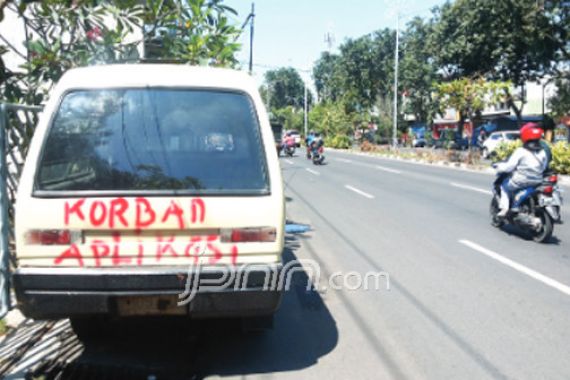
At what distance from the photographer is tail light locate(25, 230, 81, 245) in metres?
3.37

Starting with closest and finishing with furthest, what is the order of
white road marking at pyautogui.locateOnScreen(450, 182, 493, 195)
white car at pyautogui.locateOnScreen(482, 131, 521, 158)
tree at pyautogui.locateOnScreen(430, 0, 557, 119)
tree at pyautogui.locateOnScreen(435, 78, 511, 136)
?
white road marking at pyautogui.locateOnScreen(450, 182, 493, 195)
tree at pyautogui.locateOnScreen(435, 78, 511, 136)
tree at pyautogui.locateOnScreen(430, 0, 557, 119)
white car at pyautogui.locateOnScreen(482, 131, 521, 158)

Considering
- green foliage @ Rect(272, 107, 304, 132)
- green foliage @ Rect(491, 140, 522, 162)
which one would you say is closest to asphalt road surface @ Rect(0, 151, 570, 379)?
green foliage @ Rect(491, 140, 522, 162)

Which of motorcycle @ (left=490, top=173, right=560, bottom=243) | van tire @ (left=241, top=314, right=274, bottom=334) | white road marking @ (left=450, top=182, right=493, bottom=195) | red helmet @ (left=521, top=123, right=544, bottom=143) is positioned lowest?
van tire @ (left=241, top=314, right=274, bottom=334)

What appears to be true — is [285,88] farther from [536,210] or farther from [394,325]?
[394,325]

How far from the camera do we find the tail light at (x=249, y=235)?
353 centimetres

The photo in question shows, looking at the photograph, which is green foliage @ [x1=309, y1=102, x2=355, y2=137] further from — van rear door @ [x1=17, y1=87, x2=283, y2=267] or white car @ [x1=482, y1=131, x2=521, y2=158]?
van rear door @ [x1=17, y1=87, x2=283, y2=267]

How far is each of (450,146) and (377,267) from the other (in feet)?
81.1

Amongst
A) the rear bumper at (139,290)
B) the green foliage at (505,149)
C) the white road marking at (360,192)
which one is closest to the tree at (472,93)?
the green foliage at (505,149)

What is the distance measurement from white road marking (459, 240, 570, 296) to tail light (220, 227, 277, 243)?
3546mm

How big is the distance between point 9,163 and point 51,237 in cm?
199

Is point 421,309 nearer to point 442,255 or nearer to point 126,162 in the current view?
point 442,255

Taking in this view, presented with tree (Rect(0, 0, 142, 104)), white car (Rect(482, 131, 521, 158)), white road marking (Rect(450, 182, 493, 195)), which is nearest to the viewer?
tree (Rect(0, 0, 142, 104))

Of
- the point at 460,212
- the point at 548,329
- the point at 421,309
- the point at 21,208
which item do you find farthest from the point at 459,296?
the point at 460,212

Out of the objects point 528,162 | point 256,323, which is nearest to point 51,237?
point 256,323
